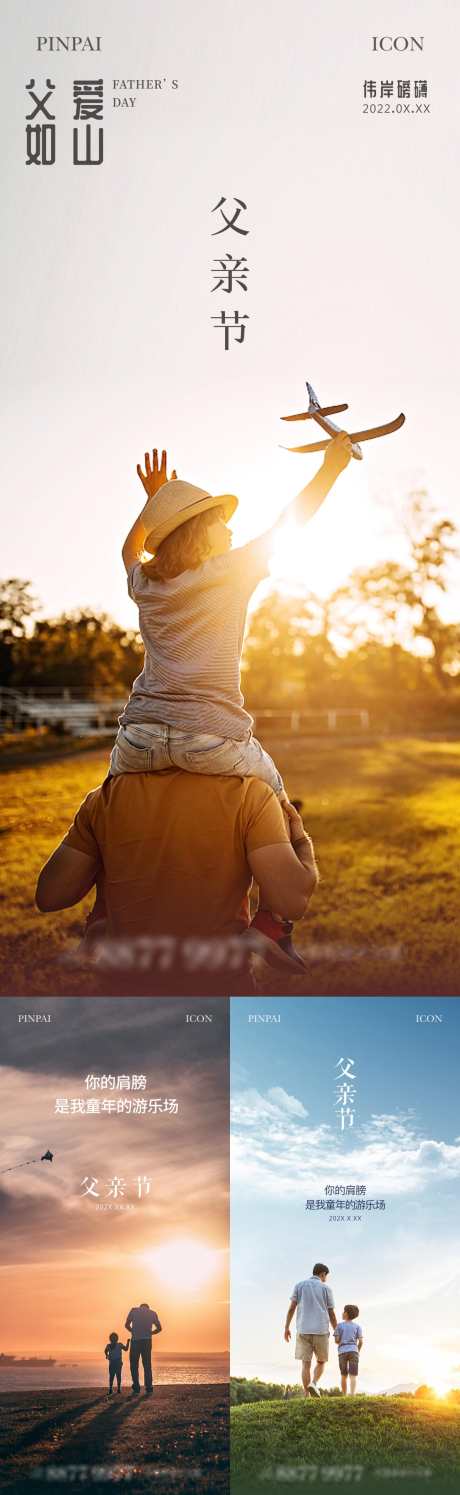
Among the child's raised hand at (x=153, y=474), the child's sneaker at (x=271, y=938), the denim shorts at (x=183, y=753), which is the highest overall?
the child's raised hand at (x=153, y=474)

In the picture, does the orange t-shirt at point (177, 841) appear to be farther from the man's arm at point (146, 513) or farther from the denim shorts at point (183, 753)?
the man's arm at point (146, 513)

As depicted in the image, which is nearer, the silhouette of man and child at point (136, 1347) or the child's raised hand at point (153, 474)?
the silhouette of man and child at point (136, 1347)

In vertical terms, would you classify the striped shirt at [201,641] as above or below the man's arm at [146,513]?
below

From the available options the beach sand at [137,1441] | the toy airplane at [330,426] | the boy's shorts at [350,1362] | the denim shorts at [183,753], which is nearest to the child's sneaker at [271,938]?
the denim shorts at [183,753]

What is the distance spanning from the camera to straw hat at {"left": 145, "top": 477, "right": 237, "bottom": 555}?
286 cm

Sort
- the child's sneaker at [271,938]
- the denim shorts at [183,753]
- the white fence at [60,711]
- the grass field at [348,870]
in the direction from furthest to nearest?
the white fence at [60,711]
the grass field at [348,870]
the child's sneaker at [271,938]
the denim shorts at [183,753]

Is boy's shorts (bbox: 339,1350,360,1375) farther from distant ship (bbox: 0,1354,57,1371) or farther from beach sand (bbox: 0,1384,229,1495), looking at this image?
distant ship (bbox: 0,1354,57,1371)

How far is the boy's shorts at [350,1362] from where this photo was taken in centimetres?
300

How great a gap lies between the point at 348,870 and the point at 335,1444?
5.08 feet

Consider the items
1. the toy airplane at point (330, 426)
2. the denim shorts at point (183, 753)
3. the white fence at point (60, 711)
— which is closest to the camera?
the denim shorts at point (183, 753)

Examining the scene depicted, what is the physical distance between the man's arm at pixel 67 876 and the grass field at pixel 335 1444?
1.26 m

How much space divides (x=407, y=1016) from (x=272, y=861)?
0.63m

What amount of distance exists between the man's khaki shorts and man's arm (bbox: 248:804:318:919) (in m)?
0.99

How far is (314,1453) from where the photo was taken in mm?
3018
